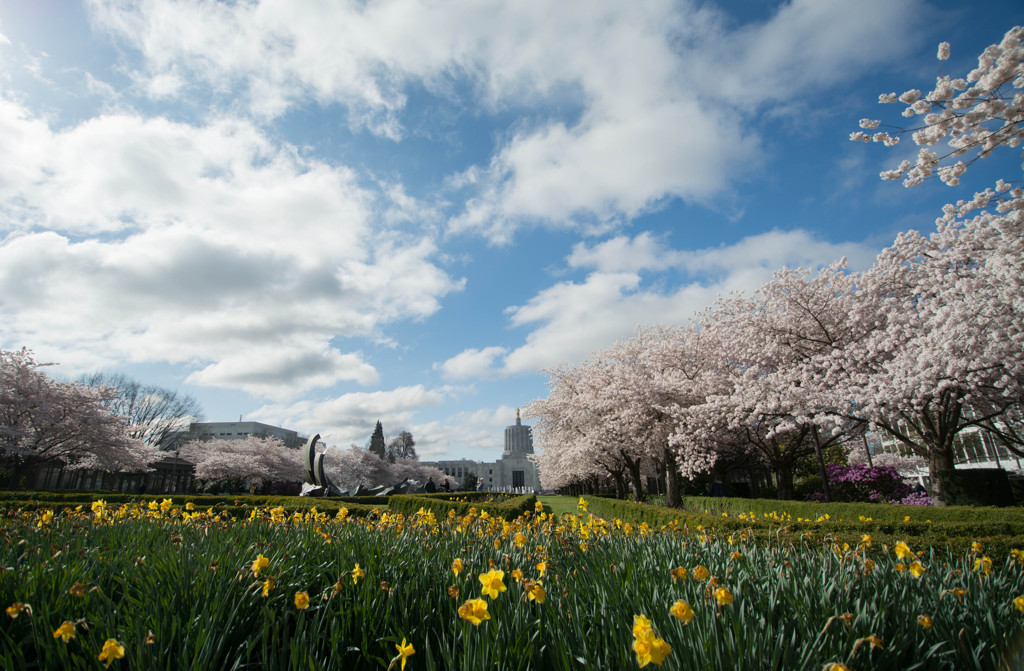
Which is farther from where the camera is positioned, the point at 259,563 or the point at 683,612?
the point at 259,563

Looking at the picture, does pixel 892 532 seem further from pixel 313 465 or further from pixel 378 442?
pixel 378 442

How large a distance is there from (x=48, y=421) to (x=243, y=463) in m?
20.0

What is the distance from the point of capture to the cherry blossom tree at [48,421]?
72.0 feet

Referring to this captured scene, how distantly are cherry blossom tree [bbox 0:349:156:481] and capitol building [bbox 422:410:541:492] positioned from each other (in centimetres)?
10413

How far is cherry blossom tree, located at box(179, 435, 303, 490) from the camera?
41.8m

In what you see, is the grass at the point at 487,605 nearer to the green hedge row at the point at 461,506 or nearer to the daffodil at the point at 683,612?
the daffodil at the point at 683,612

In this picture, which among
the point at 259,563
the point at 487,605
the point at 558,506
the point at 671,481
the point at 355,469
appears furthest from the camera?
the point at 355,469

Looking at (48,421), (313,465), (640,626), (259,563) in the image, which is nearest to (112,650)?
→ (259,563)

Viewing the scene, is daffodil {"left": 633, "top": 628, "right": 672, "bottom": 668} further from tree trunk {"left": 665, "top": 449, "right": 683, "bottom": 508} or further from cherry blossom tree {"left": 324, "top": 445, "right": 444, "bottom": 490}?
cherry blossom tree {"left": 324, "top": 445, "right": 444, "bottom": 490}

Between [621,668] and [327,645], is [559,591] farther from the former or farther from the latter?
[327,645]

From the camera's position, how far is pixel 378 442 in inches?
3509

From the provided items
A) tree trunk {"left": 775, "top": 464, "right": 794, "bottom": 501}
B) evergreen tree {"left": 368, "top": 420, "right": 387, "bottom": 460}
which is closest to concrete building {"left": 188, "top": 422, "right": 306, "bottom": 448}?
evergreen tree {"left": 368, "top": 420, "right": 387, "bottom": 460}

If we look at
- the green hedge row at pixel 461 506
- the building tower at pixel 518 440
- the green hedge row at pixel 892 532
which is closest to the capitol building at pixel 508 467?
the building tower at pixel 518 440

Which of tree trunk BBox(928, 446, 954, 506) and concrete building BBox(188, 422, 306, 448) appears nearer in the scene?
tree trunk BBox(928, 446, 954, 506)
